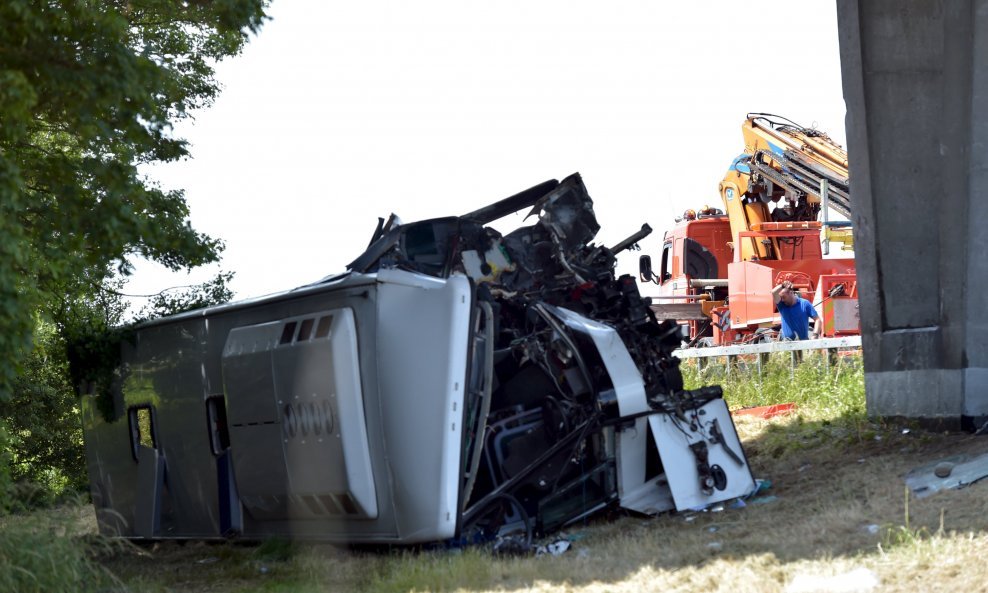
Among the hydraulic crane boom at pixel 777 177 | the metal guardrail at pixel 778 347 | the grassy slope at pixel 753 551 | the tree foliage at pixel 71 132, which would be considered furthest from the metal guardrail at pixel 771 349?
the tree foliage at pixel 71 132

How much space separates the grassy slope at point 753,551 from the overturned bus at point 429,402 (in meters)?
0.30

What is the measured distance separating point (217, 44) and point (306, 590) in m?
9.83

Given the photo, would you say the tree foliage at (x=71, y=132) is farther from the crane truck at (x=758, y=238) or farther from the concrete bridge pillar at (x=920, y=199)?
the crane truck at (x=758, y=238)

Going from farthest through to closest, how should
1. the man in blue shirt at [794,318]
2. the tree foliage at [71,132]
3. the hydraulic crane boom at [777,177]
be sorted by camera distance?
the hydraulic crane boom at [777,177] → the man in blue shirt at [794,318] → the tree foliage at [71,132]

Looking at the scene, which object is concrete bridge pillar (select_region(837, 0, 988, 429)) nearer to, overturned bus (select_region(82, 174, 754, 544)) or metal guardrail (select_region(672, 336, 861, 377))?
metal guardrail (select_region(672, 336, 861, 377))

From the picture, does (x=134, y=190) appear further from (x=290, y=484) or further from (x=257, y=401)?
(x=290, y=484)

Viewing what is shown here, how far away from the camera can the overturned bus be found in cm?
852

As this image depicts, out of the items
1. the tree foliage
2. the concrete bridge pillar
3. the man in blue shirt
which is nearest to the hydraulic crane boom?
the man in blue shirt

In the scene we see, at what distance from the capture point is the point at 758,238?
21.2 m

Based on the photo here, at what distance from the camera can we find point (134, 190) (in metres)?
9.12

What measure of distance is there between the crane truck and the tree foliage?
11.6 meters

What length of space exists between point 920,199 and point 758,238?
29.9 feet

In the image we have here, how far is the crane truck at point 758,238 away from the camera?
1966 cm

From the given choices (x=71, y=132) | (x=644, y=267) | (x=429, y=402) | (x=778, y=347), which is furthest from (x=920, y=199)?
(x=71, y=132)
